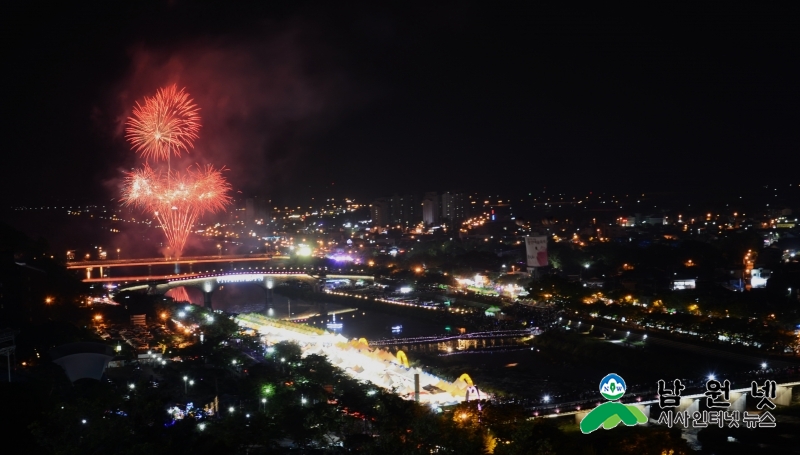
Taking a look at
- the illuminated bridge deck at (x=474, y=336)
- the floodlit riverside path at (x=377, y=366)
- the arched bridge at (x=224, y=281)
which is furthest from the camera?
the arched bridge at (x=224, y=281)

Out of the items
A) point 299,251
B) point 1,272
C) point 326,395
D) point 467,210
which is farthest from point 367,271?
point 467,210

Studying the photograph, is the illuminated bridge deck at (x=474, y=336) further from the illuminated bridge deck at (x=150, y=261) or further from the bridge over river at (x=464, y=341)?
the illuminated bridge deck at (x=150, y=261)

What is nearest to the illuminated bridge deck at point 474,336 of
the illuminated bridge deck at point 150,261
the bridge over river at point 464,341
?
the bridge over river at point 464,341

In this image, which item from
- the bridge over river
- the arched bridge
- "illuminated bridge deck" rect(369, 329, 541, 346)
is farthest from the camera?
the arched bridge

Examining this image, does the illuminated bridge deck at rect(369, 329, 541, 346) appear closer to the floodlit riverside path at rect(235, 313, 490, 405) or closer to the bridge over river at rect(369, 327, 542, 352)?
the bridge over river at rect(369, 327, 542, 352)

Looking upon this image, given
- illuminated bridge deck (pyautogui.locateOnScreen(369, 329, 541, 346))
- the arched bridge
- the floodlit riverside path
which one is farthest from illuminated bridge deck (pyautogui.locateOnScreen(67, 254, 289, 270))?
illuminated bridge deck (pyautogui.locateOnScreen(369, 329, 541, 346))

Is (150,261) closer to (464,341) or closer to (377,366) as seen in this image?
(464,341)

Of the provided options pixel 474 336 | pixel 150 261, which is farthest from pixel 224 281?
pixel 474 336

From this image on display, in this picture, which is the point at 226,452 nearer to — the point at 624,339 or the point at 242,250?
the point at 624,339

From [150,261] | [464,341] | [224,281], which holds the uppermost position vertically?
[150,261]
